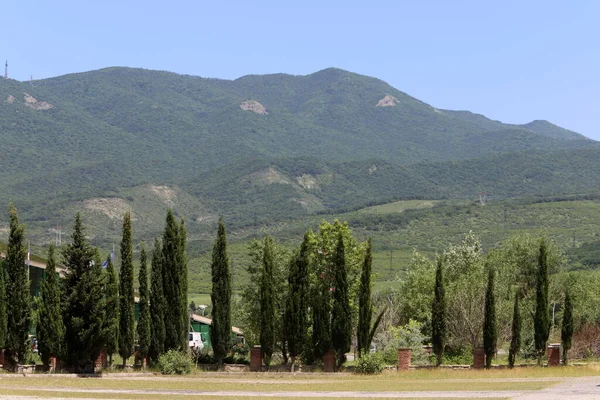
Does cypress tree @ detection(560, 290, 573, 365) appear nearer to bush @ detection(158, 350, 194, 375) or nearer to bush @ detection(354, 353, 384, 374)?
bush @ detection(354, 353, 384, 374)

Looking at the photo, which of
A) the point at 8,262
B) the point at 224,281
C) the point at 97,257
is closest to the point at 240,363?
the point at 224,281

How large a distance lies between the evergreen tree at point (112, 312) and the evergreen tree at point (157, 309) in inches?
70.8

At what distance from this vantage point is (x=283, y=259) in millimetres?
68500

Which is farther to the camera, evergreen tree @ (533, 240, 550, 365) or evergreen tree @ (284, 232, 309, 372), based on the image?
evergreen tree @ (533, 240, 550, 365)

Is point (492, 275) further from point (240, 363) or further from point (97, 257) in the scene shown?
point (97, 257)

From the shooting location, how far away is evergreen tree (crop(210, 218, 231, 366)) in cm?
5666

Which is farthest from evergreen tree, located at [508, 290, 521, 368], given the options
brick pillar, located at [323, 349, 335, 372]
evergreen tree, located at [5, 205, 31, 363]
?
evergreen tree, located at [5, 205, 31, 363]

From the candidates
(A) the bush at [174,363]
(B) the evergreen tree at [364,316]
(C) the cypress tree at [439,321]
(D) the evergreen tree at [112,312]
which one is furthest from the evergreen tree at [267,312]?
(C) the cypress tree at [439,321]

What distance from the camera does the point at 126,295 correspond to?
2210 inches

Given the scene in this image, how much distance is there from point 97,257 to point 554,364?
77.6 ft

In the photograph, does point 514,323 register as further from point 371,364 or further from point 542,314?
point 371,364

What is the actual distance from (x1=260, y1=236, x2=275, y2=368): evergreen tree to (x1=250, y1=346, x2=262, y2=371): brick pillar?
30cm

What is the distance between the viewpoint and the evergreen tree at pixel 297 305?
56.8 m

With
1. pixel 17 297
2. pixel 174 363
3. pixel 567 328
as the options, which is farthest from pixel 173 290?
pixel 567 328
